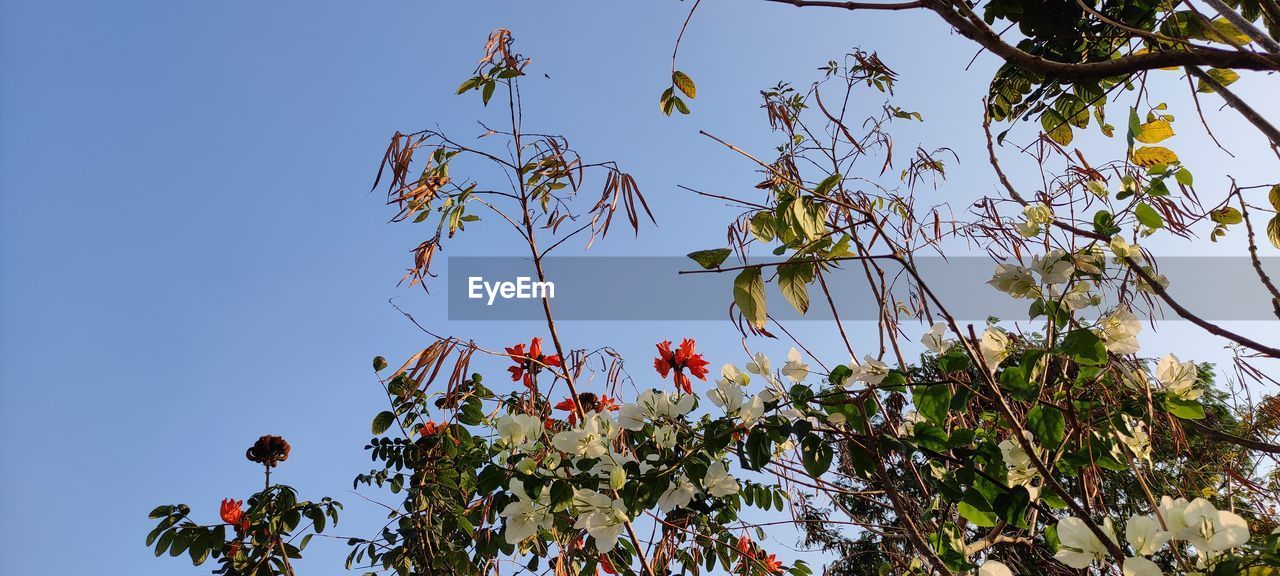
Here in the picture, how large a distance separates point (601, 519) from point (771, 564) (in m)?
0.98

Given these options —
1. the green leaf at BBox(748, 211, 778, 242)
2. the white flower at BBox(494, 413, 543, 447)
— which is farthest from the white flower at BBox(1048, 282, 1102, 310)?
the white flower at BBox(494, 413, 543, 447)

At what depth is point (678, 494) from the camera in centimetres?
108

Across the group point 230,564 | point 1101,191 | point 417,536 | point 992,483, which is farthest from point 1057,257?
point 230,564

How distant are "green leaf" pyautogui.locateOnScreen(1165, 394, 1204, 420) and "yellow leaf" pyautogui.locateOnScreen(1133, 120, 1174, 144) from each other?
40cm

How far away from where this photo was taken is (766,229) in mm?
952

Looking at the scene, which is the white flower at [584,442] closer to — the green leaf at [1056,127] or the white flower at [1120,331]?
the white flower at [1120,331]

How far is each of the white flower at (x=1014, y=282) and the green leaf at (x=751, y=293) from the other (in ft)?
1.18

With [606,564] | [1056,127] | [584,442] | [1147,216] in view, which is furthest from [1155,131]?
[606,564]

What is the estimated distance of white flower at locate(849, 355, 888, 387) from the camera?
1.02 m

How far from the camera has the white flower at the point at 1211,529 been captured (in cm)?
69

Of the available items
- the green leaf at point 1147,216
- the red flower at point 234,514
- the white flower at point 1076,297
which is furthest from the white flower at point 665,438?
the red flower at point 234,514

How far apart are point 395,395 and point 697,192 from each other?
148cm

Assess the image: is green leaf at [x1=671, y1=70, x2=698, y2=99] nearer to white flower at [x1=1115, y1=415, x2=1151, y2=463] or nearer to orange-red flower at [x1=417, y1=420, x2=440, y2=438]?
white flower at [x1=1115, y1=415, x2=1151, y2=463]

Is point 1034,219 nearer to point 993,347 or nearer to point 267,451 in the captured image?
point 993,347
